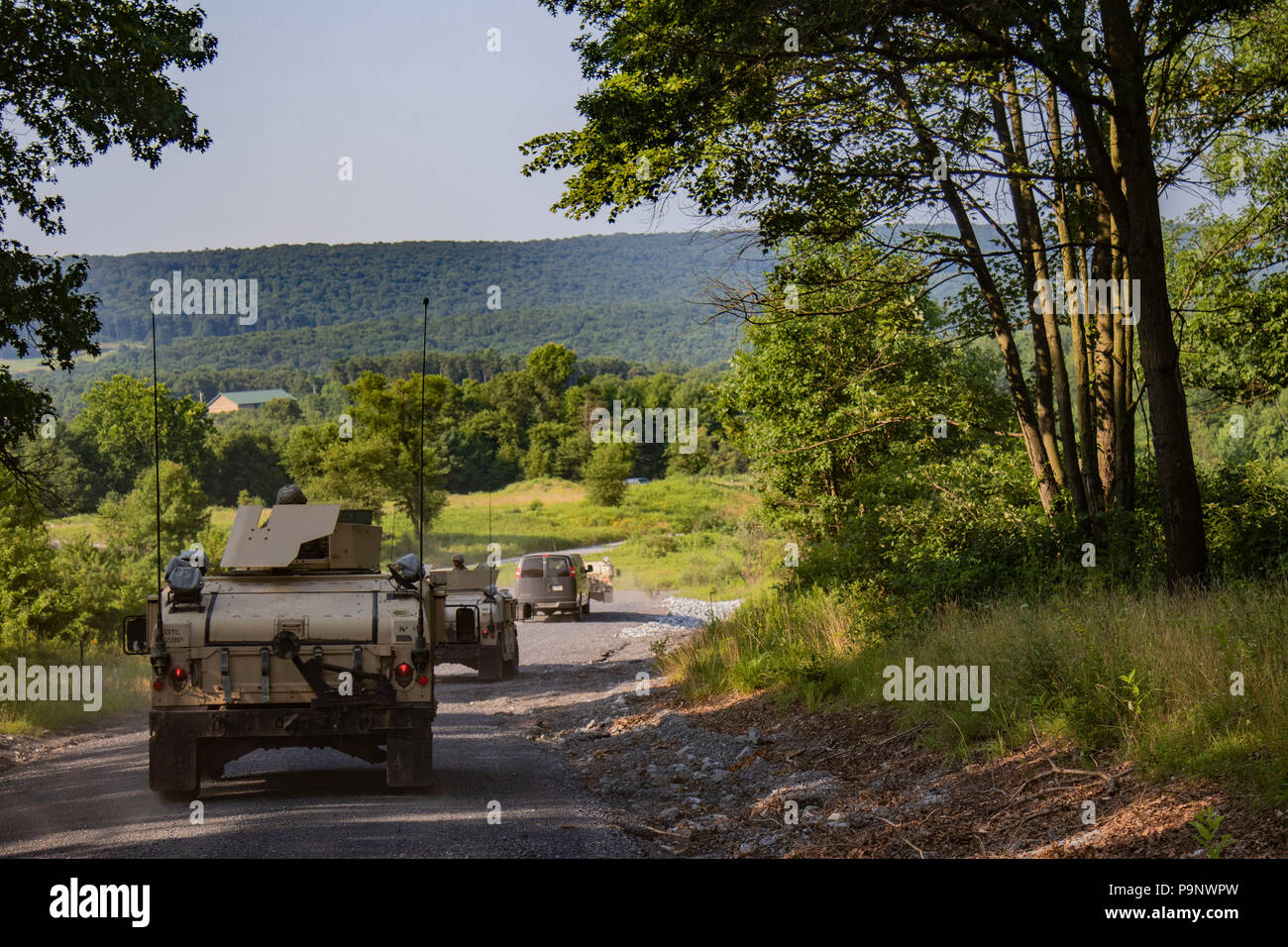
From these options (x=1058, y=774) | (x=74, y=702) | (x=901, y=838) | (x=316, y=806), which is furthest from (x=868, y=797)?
(x=74, y=702)

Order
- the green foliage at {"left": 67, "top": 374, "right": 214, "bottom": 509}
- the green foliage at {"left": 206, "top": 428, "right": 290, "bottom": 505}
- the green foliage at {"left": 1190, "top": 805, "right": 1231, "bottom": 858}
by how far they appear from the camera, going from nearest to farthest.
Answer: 1. the green foliage at {"left": 1190, "top": 805, "right": 1231, "bottom": 858}
2. the green foliage at {"left": 67, "top": 374, "right": 214, "bottom": 509}
3. the green foliage at {"left": 206, "top": 428, "right": 290, "bottom": 505}

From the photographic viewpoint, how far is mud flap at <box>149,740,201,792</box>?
32.8 feet

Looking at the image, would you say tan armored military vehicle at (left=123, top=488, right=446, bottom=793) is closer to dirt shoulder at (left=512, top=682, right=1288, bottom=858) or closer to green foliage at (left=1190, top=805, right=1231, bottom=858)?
dirt shoulder at (left=512, top=682, right=1288, bottom=858)

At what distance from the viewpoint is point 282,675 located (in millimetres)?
10172

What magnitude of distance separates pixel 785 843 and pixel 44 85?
13.4 metres

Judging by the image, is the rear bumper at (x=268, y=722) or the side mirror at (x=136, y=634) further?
the side mirror at (x=136, y=634)

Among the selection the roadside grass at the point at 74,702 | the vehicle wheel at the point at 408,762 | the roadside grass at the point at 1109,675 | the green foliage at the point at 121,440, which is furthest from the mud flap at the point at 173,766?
the green foliage at the point at 121,440

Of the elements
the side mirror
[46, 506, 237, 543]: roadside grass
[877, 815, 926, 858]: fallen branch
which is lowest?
[46, 506, 237, 543]: roadside grass

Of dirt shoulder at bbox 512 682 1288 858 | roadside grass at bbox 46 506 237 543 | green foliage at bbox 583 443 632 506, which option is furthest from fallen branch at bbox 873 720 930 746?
green foliage at bbox 583 443 632 506

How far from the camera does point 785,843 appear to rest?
8.45m

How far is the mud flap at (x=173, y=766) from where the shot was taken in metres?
10.0

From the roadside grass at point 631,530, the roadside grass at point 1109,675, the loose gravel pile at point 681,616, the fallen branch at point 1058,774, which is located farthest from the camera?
the roadside grass at point 631,530

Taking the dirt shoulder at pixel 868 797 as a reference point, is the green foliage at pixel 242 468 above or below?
above

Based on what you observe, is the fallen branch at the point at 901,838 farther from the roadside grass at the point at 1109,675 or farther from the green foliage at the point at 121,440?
the green foliage at the point at 121,440
